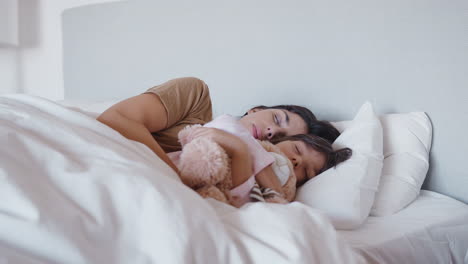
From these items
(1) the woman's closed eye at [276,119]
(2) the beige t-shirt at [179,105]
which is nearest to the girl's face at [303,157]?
(1) the woman's closed eye at [276,119]

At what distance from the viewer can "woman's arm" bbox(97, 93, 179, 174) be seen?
1.11 meters

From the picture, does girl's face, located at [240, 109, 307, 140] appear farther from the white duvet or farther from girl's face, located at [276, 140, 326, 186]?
the white duvet

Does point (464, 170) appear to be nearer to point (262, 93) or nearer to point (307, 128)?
point (307, 128)

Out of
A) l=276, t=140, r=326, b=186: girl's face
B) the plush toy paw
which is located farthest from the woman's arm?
l=276, t=140, r=326, b=186: girl's face

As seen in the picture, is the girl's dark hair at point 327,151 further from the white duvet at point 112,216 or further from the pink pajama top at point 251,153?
the white duvet at point 112,216

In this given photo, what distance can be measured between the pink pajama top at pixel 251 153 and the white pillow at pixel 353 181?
19cm

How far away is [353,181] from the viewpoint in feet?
4.11

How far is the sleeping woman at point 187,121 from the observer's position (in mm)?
1080

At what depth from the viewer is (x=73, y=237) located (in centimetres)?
59

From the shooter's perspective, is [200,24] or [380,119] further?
[200,24]

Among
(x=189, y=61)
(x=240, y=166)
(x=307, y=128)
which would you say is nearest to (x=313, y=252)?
(x=240, y=166)

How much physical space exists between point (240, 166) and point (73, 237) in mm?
533

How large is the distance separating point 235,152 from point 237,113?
952 mm

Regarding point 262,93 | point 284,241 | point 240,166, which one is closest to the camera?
point 284,241
